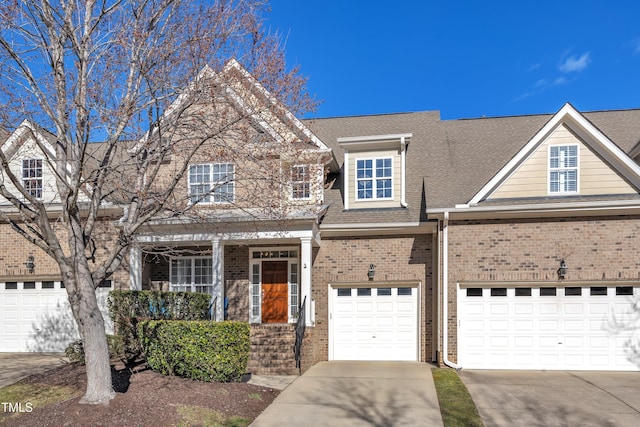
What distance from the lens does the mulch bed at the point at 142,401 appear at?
23.0 ft

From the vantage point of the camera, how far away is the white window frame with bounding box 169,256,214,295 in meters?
14.7

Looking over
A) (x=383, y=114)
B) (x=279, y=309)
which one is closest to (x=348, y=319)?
(x=279, y=309)

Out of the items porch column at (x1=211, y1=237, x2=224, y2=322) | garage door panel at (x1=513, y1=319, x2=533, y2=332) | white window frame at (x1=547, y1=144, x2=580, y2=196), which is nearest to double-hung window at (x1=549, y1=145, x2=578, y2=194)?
white window frame at (x1=547, y1=144, x2=580, y2=196)

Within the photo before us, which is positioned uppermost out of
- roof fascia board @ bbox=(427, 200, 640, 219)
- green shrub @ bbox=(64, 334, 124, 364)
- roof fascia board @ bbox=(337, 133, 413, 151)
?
roof fascia board @ bbox=(337, 133, 413, 151)

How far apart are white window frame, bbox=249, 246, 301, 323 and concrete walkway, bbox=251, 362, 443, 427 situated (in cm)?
300

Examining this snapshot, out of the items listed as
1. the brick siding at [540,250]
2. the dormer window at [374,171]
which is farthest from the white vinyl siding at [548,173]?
the dormer window at [374,171]

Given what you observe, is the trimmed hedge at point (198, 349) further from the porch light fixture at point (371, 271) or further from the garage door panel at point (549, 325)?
the garage door panel at point (549, 325)

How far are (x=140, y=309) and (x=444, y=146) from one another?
33.6ft

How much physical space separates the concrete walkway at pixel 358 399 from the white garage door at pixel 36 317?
7.43m

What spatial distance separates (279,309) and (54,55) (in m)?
9.00

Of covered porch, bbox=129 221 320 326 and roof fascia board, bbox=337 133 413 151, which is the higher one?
roof fascia board, bbox=337 133 413 151

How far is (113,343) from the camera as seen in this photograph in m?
10.7

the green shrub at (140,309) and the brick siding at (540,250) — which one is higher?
the brick siding at (540,250)

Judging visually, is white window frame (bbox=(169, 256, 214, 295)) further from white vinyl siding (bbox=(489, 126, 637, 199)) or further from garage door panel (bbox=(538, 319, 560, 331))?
garage door panel (bbox=(538, 319, 560, 331))
